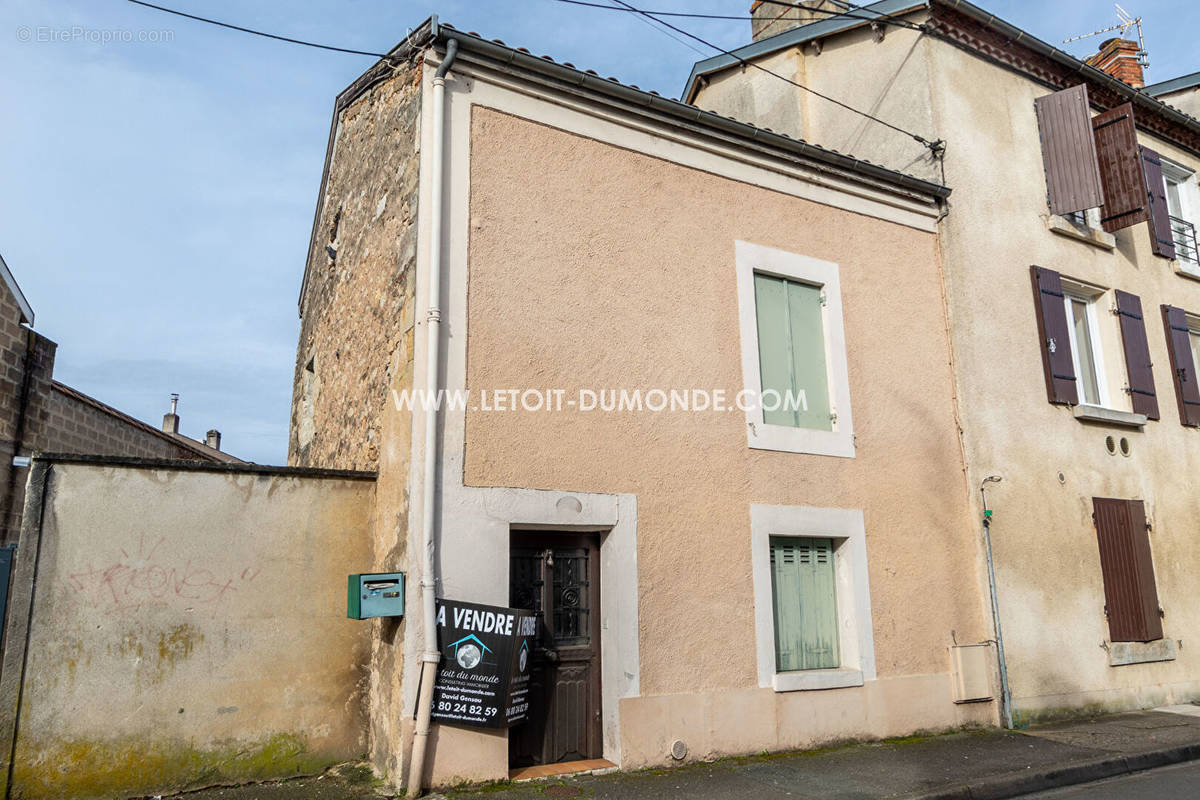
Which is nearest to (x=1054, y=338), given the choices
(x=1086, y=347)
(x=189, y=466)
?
(x=1086, y=347)

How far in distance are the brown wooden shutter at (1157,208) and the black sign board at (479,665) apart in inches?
394

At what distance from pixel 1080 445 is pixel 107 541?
928 cm

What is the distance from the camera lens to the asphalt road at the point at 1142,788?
5887mm

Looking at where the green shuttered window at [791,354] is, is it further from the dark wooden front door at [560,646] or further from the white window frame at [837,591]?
the dark wooden front door at [560,646]

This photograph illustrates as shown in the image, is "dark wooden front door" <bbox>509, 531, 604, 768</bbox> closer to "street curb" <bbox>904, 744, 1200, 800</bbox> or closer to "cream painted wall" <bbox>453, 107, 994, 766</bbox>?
"cream painted wall" <bbox>453, 107, 994, 766</bbox>

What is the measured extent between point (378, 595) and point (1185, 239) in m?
11.7

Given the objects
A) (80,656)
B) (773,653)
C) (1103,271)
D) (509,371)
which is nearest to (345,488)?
(509,371)

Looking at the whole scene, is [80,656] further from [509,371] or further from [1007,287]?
[1007,287]

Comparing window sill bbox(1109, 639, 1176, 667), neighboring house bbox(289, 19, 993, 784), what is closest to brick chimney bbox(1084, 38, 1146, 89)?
neighboring house bbox(289, 19, 993, 784)

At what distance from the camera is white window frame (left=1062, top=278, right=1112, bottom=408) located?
972 cm

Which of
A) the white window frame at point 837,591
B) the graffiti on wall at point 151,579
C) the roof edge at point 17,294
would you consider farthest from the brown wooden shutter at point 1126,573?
the roof edge at point 17,294

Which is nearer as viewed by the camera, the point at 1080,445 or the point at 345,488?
the point at 345,488

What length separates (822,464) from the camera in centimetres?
746

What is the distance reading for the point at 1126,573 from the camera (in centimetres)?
909
